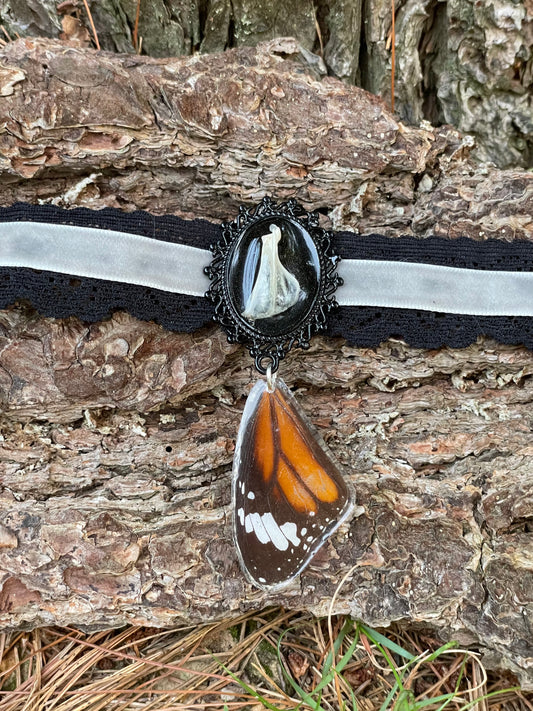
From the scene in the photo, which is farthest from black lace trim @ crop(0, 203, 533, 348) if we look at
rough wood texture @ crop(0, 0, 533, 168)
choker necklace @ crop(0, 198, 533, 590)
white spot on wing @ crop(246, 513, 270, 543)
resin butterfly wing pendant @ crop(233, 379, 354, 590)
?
rough wood texture @ crop(0, 0, 533, 168)

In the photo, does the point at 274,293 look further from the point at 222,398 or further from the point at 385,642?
the point at 385,642

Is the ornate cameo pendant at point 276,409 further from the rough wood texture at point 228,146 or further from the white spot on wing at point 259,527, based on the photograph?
the rough wood texture at point 228,146

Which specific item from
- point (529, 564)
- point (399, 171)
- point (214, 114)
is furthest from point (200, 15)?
point (529, 564)

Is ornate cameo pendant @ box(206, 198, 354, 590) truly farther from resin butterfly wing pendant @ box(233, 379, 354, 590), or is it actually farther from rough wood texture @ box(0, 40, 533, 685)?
rough wood texture @ box(0, 40, 533, 685)

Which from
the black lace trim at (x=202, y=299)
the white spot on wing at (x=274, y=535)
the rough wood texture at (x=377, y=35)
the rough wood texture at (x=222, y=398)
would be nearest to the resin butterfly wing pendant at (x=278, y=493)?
the white spot on wing at (x=274, y=535)

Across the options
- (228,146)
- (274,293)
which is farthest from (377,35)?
(274,293)

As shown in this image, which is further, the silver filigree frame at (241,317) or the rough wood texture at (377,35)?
the rough wood texture at (377,35)
